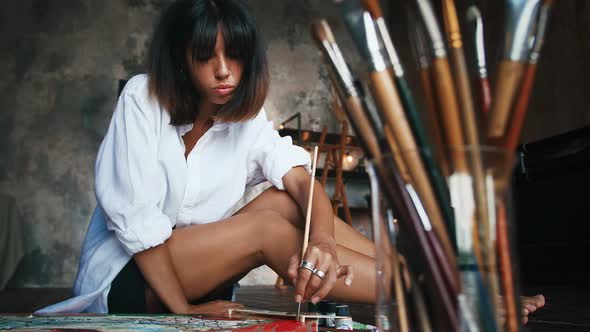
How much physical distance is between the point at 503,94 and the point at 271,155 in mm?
1085

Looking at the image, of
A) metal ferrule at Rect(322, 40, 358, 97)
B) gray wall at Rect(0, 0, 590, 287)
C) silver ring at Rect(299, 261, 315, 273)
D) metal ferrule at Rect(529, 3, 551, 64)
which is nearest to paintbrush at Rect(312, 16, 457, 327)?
metal ferrule at Rect(322, 40, 358, 97)

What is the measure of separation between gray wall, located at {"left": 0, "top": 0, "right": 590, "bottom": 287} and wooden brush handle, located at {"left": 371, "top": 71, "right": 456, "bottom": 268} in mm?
4804

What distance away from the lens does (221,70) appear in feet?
3.58

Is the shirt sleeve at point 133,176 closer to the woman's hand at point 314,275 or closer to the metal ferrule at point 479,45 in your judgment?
the woman's hand at point 314,275

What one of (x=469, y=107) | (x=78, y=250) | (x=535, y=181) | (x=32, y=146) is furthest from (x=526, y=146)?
(x=32, y=146)

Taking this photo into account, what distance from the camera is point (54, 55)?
5.54m

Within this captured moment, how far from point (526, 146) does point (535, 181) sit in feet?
0.90

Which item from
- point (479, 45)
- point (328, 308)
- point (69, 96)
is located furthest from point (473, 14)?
point (69, 96)

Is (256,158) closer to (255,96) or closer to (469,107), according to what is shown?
(255,96)

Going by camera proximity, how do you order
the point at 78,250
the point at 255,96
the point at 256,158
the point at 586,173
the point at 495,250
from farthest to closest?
the point at 78,250 < the point at 586,173 < the point at 256,158 < the point at 255,96 < the point at 495,250

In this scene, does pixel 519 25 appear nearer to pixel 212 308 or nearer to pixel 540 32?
pixel 540 32

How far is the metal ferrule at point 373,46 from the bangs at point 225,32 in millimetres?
833

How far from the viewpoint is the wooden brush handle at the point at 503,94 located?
0.97ft

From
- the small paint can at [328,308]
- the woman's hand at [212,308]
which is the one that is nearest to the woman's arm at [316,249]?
the small paint can at [328,308]
